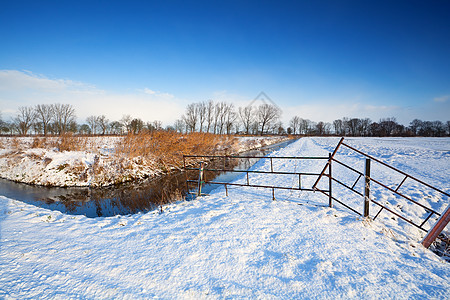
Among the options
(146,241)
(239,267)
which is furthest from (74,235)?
(239,267)

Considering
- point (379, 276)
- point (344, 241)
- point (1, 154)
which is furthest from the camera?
point (1, 154)

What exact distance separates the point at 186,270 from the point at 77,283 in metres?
1.43

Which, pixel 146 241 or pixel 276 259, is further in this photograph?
pixel 146 241

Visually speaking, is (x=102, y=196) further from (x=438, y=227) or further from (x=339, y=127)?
(x=339, y=127)

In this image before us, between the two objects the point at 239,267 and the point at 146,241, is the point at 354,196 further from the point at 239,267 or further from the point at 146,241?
the point at 146,241

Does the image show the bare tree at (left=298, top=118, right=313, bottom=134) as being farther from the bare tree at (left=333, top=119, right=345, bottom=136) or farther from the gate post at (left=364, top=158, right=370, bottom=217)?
the gate post at (left=364, top=158, right=370, bottom=217)

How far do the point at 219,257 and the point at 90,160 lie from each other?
12.3 meters

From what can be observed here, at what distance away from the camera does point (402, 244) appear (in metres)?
3.58

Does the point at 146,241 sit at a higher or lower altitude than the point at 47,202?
higher

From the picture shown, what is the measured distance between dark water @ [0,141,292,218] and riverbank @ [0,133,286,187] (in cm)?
68

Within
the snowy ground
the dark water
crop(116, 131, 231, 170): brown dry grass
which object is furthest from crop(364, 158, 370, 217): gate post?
crop(116, 131, 231, 170): brown dry grass

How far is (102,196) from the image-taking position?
29.9 ft

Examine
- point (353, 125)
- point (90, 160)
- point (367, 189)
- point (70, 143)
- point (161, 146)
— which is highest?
point (353, 125)

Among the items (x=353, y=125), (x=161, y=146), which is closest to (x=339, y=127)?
(x=353, y=125)
